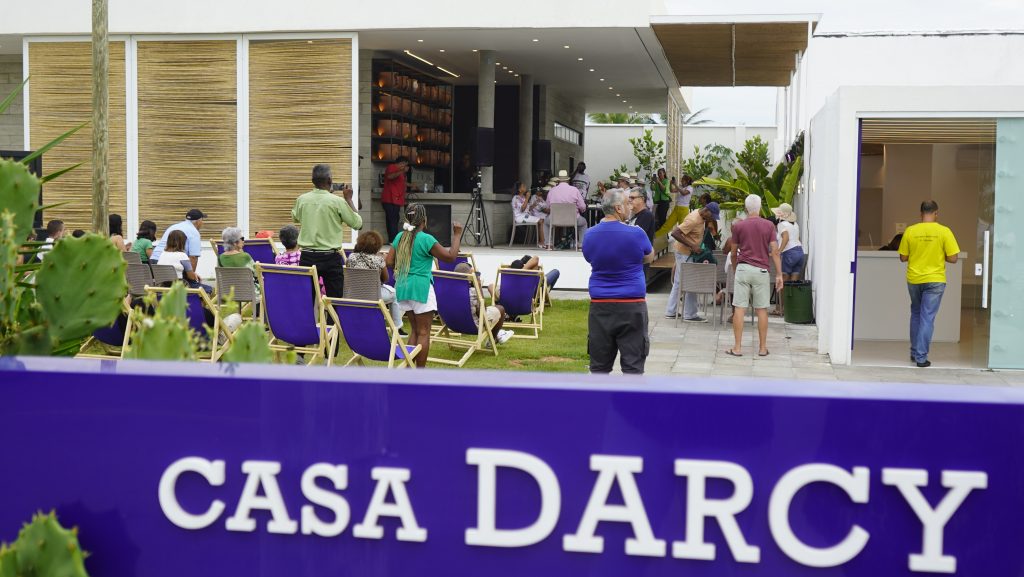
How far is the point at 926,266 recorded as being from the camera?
10.1 m

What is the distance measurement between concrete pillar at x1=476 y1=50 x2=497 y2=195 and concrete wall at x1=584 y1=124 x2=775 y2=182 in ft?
42.1

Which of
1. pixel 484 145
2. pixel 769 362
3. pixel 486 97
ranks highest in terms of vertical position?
pixel 486 97

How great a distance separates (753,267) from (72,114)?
1227 cm

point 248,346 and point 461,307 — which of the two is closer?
point 248,346

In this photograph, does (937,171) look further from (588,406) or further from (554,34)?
(588,406)

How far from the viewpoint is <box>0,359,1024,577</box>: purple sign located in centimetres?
211

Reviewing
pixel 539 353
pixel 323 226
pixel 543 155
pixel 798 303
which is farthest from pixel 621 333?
pixel 543 155

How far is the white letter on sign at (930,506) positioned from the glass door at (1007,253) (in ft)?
28.4

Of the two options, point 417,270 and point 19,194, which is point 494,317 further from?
point 19,194

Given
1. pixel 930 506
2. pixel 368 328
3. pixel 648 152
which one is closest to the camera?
pixel 930 506

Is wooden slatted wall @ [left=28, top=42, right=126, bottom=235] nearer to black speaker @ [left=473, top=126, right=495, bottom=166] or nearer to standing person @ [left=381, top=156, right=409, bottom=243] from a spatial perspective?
standing person @ [left=381, top=156, right=409, bottom=243]

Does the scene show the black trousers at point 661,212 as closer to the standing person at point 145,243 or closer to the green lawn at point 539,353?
the green lawn at point 539,353

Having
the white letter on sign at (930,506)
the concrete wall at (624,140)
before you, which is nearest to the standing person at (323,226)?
the white letter on sign at (930,506)

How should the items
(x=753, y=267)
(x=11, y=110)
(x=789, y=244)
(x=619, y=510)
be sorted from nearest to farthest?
(x=619, y=510) → (x=753, y=267) → (x=789, y=244) → (x=11, y=110)
